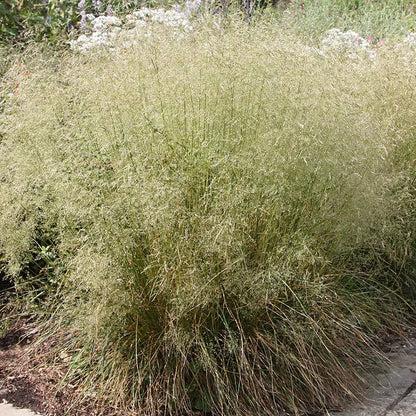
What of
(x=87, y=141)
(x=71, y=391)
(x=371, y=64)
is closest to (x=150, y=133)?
(x=87, y=141)

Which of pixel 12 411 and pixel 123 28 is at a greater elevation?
pixel 123 28

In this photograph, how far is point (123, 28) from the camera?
3611mm

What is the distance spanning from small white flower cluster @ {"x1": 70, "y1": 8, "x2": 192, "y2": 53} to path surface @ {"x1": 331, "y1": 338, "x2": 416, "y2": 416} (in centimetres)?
203

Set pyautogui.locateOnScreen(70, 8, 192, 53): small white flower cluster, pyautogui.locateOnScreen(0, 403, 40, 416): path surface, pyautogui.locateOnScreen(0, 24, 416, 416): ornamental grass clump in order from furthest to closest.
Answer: pyautogui.locateOnScreen(70, 8, 192, 53): small white flower cluster, pyautogui.locateOnScreen(0, 403, 40, 416): path surface, pyautogui.locateOnScreen(0, 24, 416, 416): ornamental grass clump

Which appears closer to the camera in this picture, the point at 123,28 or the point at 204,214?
the point at 204,214

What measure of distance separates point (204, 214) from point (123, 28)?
1723mm

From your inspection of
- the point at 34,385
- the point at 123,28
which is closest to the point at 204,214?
the point at 34,385

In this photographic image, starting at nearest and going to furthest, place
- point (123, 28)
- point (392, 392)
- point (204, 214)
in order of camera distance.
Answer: point (204, 214) → point (392, 392) → point (123, 28)

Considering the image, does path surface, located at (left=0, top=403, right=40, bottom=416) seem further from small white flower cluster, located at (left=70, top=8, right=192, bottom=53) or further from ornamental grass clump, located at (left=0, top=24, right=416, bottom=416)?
small white flower cluster, located at (left=70, top=8, right=192, bottom=53)

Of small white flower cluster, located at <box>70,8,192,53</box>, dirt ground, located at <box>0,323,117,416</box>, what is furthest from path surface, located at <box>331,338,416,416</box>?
small white flower cluster, located at <box>70,8,192,53</box>

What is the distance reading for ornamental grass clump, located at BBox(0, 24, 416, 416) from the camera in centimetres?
231

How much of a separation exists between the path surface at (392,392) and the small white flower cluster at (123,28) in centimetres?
203

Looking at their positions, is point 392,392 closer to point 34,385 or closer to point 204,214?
point 204,214

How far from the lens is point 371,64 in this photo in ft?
13.0
